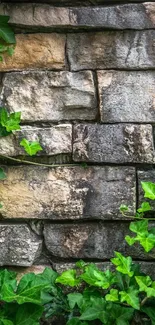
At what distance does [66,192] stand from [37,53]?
55cm

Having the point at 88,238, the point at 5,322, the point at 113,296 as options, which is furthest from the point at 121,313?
the point at 5,322

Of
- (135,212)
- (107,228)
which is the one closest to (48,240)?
(107,228)

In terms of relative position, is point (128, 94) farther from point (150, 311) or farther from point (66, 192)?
point (150, 311)

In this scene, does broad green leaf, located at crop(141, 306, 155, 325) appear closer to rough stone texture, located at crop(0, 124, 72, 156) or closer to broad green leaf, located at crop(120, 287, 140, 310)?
broad green leaf, located at crop(120, 287, 140, 310)

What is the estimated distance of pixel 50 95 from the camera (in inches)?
68.4

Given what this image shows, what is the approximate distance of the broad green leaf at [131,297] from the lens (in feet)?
A: 5.07

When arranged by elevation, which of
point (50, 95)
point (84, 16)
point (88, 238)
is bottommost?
point (88, 238)

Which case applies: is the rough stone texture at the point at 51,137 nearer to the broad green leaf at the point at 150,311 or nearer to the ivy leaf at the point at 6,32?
the ivy leaf at the point at 6,32

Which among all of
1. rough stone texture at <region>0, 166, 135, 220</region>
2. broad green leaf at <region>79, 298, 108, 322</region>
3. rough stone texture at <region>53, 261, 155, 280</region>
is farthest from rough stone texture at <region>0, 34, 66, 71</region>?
broad green leaf at <region>79, 298, 108, 322</region>

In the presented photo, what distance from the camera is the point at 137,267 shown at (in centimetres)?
168

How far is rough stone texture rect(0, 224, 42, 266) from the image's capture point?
176 cm

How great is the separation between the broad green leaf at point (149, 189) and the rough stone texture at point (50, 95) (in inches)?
13.5

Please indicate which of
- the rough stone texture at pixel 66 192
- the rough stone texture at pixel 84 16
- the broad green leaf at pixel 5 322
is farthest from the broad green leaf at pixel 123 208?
the rough stone texture at pixel 84 16

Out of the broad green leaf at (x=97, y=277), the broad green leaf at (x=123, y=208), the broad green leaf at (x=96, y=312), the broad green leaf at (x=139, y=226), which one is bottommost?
the broad green leaf at (x=96, y=312)
